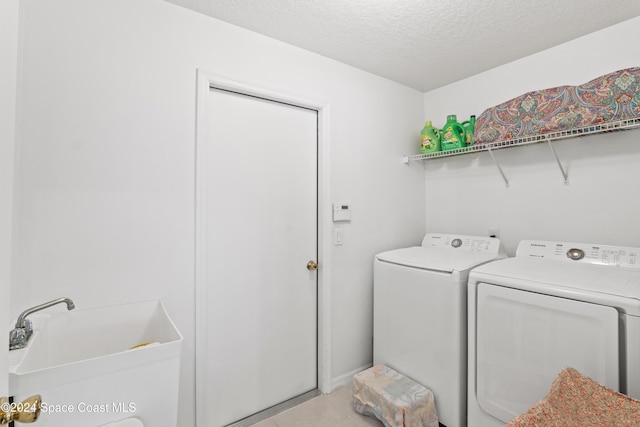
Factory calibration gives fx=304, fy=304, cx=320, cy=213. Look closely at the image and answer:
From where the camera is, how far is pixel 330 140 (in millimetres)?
2199

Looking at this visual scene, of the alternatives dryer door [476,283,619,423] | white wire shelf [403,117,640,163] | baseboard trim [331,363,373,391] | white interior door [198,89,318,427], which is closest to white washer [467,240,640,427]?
dryer door [476,283,619,423]

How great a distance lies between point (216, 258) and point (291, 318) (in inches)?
27.5

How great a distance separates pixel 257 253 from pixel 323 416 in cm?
111

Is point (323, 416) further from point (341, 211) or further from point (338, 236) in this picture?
point (341, 211)

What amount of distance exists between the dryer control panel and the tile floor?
146 cm

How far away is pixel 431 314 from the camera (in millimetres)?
1852

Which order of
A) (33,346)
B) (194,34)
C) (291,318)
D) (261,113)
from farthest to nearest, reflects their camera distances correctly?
(291,318) → (261,113) → (194,34) → (33,346)

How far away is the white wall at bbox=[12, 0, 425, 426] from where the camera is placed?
50.9 inches

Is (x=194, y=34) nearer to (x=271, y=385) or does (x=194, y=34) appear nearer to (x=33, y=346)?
(x=33, y=346)

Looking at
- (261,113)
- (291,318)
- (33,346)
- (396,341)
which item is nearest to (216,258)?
(291,318)

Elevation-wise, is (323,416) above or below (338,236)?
below

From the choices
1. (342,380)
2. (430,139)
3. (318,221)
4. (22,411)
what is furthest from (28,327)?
(430,139)

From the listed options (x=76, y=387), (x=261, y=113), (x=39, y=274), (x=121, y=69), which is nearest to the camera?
(x=76, y=387)

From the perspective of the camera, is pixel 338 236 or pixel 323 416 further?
pixel 338 236
